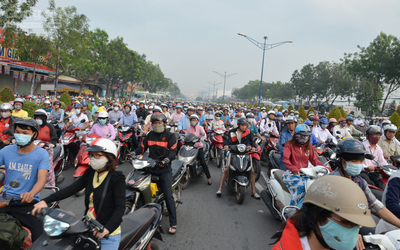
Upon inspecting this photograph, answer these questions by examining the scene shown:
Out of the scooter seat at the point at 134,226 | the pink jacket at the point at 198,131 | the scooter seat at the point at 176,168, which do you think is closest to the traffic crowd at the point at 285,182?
the scooter seat at the point at 134,226

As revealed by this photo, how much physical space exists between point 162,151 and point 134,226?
1.65 metres

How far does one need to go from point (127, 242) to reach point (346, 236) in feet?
6.08

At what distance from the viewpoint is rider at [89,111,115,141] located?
5.73 m

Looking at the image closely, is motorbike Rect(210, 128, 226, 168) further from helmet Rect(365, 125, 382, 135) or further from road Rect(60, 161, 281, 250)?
helmet Rect(365, 125, 382, 135)

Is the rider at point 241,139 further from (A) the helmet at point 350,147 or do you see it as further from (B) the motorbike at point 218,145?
(A) the helmet at point 350,147

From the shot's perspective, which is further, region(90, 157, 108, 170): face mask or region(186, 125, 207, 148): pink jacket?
region(186, 125, 207, 148): pink jacket

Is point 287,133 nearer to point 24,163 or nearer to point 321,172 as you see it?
point 321,172

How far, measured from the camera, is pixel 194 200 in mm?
5086

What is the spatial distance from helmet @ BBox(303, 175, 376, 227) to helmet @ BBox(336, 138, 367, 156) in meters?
1.35

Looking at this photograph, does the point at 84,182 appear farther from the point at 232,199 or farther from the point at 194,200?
the point at 232,199

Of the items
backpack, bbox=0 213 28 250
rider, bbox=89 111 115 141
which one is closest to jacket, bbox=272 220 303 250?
backpack, bbox=0 213 28 250

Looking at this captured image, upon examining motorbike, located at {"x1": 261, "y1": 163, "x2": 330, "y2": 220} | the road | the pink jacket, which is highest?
the pink jacket

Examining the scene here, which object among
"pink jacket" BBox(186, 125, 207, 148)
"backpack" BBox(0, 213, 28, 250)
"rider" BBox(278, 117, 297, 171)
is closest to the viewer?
"backpack" BBox(0, 213, 28, 250)

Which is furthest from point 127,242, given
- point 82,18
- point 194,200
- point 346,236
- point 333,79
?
point 333,79
